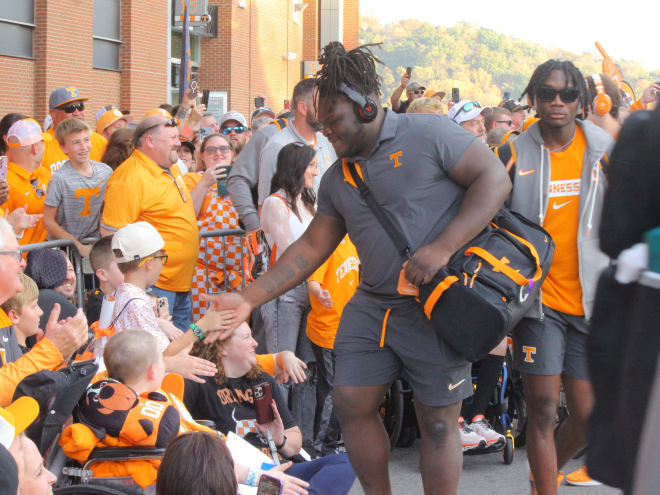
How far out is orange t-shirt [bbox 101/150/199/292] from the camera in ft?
21.4

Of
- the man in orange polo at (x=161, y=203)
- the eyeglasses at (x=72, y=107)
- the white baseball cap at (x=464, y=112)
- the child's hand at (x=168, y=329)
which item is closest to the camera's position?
the child's hand at (x=168, y=329)

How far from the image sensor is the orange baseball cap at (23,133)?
24.3 ft

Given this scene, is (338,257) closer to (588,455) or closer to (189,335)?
(189,335)

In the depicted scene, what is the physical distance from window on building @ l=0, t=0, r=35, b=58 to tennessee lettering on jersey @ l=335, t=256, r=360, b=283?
15153 mm

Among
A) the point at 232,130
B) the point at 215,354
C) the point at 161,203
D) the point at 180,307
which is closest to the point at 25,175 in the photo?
the point at 161,203

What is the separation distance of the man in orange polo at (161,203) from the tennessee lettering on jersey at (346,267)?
137 centimetres

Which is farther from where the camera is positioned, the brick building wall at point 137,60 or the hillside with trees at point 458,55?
the hillside with trees at point 458,55

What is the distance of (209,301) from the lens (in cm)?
539

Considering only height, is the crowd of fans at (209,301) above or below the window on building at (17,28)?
below

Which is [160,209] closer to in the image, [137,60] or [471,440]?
[471,440]

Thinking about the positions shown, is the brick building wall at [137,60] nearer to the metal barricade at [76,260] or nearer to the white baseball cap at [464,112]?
the white baseball cap at [464,112]

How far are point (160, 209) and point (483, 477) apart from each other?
3031mm

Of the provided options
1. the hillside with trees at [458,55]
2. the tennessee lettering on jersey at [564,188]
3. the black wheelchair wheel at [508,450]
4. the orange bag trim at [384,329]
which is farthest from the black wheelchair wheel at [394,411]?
the hillside with trees at [458,55]

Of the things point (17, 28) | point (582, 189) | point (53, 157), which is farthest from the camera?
point (17, 28)
